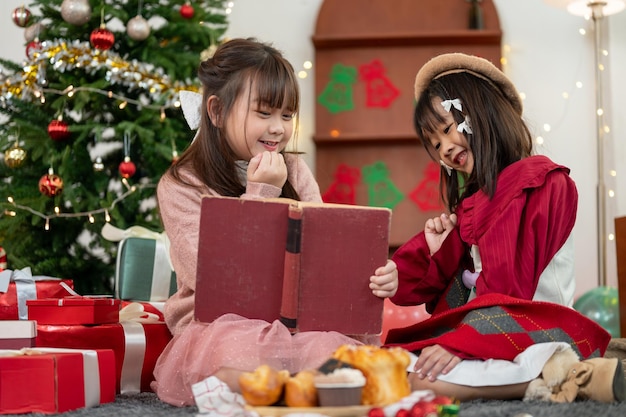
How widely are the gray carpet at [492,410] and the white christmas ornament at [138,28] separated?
4.43 feet

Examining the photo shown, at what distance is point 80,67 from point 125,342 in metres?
1.15

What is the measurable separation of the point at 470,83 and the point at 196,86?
110 cm

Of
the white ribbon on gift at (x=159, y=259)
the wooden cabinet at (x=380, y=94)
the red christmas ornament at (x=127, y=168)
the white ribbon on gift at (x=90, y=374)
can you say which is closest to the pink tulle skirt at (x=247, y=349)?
the white ribbon on gift at (x=90, y=374)

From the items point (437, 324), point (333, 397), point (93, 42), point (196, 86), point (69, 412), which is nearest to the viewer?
point (333, 397)

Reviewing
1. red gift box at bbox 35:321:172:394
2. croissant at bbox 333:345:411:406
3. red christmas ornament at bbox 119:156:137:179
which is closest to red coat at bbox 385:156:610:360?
croissant at bbox 333:345:411:406

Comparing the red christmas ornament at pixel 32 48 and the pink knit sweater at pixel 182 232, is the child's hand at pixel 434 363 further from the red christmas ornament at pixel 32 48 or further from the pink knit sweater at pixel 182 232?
the red christmas ornament at pixel 32 48

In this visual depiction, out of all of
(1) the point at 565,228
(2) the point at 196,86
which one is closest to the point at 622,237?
(1) the point at 565,228

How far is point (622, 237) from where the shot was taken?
2389mm

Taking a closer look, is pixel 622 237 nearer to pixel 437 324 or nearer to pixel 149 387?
pixel 437 324

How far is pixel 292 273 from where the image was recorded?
1259 millimetres

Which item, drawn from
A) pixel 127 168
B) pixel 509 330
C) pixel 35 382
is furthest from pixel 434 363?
pixel 127 168

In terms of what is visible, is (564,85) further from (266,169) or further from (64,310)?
(64,310)

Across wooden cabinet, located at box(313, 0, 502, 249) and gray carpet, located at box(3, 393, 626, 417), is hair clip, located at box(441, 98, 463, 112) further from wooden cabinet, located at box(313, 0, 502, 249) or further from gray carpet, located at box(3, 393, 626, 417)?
wooden cabinet, located at box(313, 0, 502, 249)

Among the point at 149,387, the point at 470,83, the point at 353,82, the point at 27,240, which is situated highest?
the point at 353,82
